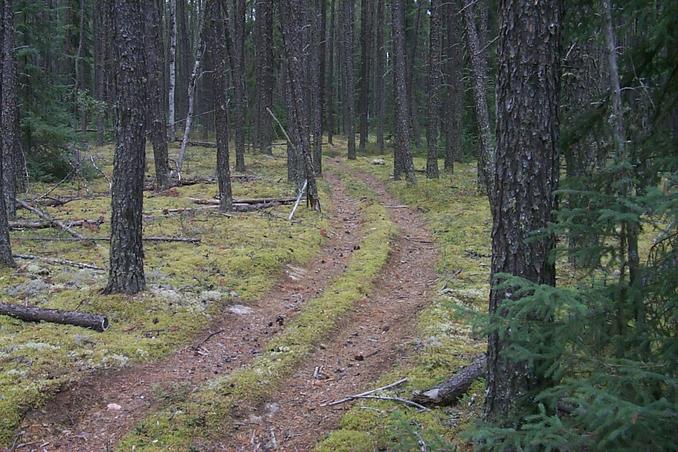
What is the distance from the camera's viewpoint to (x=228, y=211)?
14914 millimetres

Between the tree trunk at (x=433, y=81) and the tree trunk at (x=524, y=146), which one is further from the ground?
the tree trunk at (x=433, y=81)

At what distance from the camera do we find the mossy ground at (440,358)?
4.73m

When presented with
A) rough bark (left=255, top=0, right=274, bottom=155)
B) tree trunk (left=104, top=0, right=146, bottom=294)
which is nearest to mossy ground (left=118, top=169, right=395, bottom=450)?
tree trunk (left=104, top=0, right=146, bottom=294)

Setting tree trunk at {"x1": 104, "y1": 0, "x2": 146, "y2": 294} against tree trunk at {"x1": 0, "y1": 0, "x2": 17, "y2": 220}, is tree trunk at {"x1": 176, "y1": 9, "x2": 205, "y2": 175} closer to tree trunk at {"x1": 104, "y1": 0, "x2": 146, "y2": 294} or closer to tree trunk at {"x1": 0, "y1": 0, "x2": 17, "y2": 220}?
tree trunk at {"x1": 0, "y1": 0, "x2": 17, "y2": 220}

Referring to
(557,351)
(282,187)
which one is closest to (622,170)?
(557,351)

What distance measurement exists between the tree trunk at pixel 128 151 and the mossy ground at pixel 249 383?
252 cm

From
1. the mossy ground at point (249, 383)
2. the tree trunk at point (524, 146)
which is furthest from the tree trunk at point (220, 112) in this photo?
the tree trunk at point (524, 146)

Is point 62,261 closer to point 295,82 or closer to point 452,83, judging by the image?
point 295,82

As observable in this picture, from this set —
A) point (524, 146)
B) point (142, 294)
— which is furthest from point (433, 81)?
point (524, 146)

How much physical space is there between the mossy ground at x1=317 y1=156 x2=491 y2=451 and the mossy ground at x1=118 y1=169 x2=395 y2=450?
112 centimetres

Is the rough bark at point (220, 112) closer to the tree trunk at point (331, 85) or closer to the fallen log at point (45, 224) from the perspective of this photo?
the fallen log at point (45, 224)

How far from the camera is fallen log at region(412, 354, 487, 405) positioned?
17.2 feet

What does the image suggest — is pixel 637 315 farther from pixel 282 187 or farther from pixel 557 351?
pixel 282 187

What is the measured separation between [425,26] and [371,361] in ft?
138
